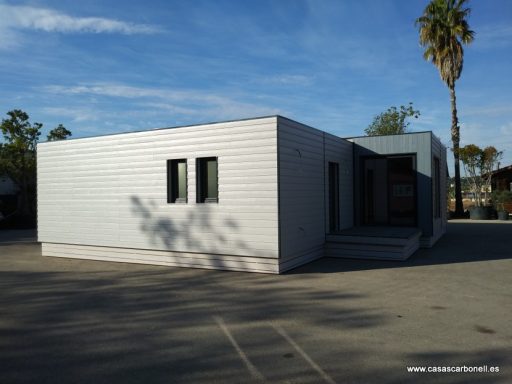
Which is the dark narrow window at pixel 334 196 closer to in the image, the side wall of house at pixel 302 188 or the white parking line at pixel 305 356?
the side wall of house at pixel 302 188

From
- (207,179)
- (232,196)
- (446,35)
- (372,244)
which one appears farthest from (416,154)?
(446,35)

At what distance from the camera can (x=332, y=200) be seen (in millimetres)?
11875

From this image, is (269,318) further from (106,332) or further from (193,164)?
(193,164)

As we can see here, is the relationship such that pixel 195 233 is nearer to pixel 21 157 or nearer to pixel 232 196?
pixel 232 196

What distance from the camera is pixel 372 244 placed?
1036 cm

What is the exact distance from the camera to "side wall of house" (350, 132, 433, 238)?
40.0ft

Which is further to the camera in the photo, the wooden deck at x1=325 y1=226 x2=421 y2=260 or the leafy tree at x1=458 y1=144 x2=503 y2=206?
the leafy tree at x1=458 y1=144 x2=503 y2=206

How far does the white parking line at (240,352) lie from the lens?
155 inches

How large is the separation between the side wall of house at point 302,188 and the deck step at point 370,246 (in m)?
0.34

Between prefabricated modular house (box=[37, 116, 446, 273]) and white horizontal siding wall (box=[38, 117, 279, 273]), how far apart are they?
0.08 feet

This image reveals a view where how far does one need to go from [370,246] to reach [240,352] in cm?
663

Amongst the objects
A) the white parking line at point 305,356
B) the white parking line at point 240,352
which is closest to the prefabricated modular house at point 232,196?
the white parking line at point 240,352

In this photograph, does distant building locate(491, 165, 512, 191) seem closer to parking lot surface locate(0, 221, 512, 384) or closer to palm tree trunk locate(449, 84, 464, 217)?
palm tree trunk locate(449, 84, 464, 217)

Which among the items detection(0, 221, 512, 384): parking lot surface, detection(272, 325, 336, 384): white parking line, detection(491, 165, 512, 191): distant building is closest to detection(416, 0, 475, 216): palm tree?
detection(491, 165, 512, 191): distant building
